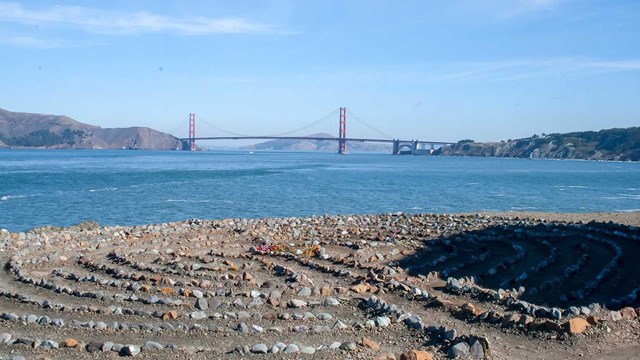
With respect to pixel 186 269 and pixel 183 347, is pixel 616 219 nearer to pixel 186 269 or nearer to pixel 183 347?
pixel 186 269

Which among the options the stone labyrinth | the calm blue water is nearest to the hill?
the calm blue water

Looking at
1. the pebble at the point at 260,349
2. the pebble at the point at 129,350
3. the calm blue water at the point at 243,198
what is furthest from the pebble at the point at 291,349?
the calm blue water at the point at 243,198

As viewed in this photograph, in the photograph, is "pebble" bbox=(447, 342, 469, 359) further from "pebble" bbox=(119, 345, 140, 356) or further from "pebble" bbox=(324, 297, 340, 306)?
"pebble" bbox=(119, 345, 140, 356)

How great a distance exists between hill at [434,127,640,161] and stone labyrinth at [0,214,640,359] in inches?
6191

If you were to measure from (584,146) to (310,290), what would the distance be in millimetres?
179952

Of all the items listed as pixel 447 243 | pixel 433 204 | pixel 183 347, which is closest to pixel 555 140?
pixel 433 204

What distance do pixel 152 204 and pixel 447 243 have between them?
27283mm

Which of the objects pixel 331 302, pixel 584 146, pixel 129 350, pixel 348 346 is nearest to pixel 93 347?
pixel 129 350

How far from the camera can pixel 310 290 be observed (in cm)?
1215

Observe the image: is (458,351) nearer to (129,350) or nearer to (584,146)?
(129,350)

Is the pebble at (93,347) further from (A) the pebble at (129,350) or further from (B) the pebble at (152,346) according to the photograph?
(B) the pebble at (152,346)

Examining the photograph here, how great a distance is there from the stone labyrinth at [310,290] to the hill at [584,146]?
157m

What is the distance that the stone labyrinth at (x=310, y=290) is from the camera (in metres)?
9.15

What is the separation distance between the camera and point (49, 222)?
33344 mm
